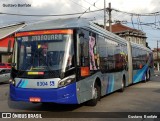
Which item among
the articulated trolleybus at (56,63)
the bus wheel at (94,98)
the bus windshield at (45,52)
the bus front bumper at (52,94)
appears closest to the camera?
the bus front bumper at (52,94)

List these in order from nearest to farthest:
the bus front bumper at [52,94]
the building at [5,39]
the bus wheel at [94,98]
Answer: the bus front bumper at [52,94] → the bus wheel at [94,98] → the building at [5,39]

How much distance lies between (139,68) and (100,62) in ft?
36.0

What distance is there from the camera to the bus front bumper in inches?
Answer: 381

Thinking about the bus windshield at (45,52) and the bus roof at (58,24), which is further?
the bus roof at (58,24)

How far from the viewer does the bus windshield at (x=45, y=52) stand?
9.97m

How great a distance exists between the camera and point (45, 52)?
1018cm

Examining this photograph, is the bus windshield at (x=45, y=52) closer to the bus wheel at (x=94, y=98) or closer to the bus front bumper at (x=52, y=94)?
the bus front bumper at (x=52, y=94)

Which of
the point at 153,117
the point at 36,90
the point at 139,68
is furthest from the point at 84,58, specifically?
the point at 139,68

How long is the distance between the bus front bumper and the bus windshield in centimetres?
64

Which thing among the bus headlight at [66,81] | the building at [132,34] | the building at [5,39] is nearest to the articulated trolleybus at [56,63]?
the bus headlight at [66,81]

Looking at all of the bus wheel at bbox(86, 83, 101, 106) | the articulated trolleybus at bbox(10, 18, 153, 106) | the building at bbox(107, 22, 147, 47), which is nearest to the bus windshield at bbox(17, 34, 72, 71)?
the articulated trolleybus at bbox(10, 18, 153, 106)

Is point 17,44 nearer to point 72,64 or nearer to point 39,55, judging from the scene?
point 39,55

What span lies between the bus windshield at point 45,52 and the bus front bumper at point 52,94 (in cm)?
64

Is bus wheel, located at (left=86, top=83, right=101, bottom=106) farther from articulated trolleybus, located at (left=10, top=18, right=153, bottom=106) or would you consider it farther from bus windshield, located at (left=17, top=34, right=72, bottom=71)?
bus windshield, located at (left=17, top=34, right=72, bottom=71)
